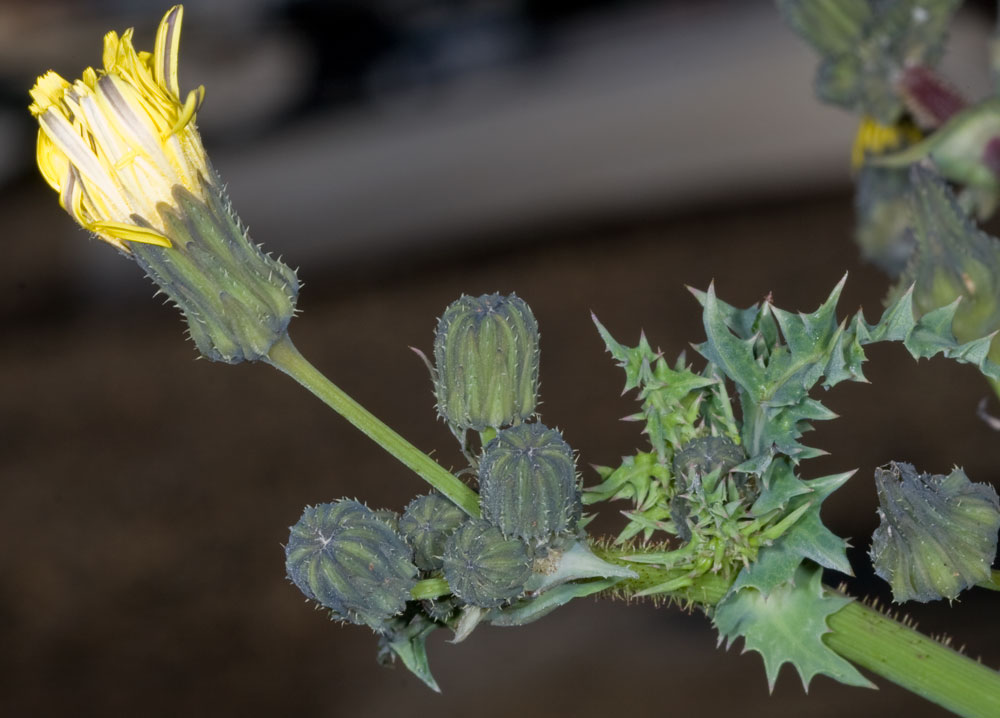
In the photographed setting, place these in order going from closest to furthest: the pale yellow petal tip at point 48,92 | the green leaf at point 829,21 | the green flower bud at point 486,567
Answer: the green flower bud at point 486,567 < the pale yellow petal tip at point 48,92 < the green leaf at point 829,21

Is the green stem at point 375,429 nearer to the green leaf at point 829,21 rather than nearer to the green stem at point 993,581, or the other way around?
the green stem at point 993,581

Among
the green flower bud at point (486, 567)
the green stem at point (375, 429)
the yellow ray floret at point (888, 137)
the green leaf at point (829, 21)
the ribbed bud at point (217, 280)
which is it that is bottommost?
the green flower bud at point (486, 567)

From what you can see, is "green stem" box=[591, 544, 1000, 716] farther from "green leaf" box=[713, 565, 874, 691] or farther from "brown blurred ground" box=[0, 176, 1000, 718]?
"brown blurred ground" box=[0, 176, 1000, 718]

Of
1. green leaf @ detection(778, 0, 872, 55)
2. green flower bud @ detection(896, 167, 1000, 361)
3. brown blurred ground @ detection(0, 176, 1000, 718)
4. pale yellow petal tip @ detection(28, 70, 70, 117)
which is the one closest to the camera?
pale yellow petal tip @ detection(28, 70, 70, 117)

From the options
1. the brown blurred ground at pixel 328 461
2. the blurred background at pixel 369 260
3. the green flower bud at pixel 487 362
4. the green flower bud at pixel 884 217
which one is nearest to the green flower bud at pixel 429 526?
the green flower bud at pixel 487 362

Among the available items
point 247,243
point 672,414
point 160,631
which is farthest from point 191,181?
point 160,631

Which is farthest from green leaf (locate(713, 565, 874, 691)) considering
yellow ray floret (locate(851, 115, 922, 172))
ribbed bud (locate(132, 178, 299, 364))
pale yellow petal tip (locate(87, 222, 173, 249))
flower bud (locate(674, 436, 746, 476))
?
yellow ray floret (locate(851, 115, 922, 172))

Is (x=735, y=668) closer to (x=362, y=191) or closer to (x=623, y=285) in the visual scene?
(x=623, y=285)
